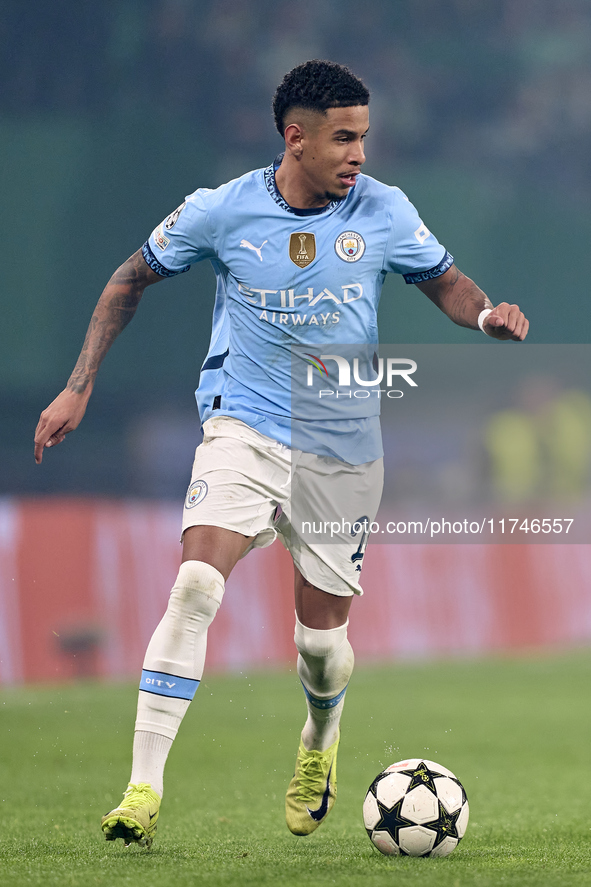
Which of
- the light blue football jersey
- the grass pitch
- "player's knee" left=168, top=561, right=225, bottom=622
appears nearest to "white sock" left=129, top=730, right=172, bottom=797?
the grass pitch

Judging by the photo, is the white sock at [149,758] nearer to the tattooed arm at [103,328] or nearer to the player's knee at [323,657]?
the player's knee at [323,657]

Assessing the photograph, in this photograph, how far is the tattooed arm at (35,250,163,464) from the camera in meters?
4.00

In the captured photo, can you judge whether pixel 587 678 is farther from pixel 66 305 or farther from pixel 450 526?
pixel 66 305

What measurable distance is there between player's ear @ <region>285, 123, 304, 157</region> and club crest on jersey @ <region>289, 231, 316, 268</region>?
0.28 metres

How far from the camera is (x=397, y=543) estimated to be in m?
12.8

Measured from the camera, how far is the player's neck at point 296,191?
161 inches

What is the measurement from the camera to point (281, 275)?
4043 millimetres

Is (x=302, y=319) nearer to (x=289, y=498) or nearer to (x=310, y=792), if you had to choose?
(x=289, y=498)

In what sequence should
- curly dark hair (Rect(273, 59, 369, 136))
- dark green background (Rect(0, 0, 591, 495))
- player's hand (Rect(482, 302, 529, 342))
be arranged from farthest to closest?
dark green background (Rect(0, 0, 591, 495)) < curly dark hair (Rect(273, 59, 369, 136)) < player's hand (Rect(482, 302, 529, 342))

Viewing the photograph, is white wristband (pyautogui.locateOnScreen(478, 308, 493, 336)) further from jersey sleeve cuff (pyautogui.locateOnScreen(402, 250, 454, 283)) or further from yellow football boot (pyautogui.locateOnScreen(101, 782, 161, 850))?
yellow football boot (pyautogui.locateOnScreen(101, 782, 161, 850))

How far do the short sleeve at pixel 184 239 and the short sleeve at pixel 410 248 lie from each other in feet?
2.11

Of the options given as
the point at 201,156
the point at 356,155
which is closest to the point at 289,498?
the point at 356,155

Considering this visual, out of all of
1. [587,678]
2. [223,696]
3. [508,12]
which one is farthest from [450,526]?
[508,12]

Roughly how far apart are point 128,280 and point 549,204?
1550 cm
